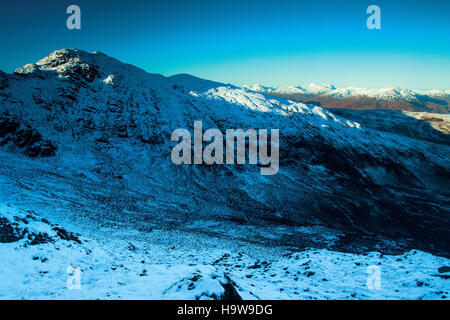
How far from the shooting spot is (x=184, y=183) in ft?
115

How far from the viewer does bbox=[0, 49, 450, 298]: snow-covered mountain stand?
1414 centimetres

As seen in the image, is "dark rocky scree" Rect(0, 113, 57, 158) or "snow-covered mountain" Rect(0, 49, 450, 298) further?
"dark rocky scree" Rect(0, 113, 57, 158)

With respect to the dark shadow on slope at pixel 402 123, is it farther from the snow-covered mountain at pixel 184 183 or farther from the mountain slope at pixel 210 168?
the snow-covered mountain at pixel 184 183

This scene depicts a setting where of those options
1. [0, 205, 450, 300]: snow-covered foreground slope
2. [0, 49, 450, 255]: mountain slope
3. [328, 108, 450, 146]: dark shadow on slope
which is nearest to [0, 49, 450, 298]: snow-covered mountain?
[0, 205, 450, 300]: snow-covered foreground slope

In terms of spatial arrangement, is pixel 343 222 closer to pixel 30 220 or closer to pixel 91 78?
pixel 30 220

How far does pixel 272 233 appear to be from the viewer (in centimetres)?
2511

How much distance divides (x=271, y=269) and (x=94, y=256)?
10.1m

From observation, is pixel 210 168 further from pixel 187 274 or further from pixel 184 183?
pixel 187 274

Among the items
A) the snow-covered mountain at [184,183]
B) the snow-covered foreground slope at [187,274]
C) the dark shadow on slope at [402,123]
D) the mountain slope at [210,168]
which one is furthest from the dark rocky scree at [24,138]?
the dark shadow on slope at [402,123]

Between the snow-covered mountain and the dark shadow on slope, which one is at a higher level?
the dark shadow on slope

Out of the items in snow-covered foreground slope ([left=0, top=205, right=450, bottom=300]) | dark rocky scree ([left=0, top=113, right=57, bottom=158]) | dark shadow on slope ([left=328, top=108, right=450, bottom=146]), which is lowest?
snow-covered foreground slope ([left=0, top=205, right=450, bottom=300])

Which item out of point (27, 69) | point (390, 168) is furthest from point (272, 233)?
point (27, 69)

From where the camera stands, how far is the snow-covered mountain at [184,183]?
557 inches

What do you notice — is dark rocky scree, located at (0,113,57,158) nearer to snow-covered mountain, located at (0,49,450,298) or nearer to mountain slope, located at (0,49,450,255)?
snow-covered mountain, located at (0,49,450,298)
